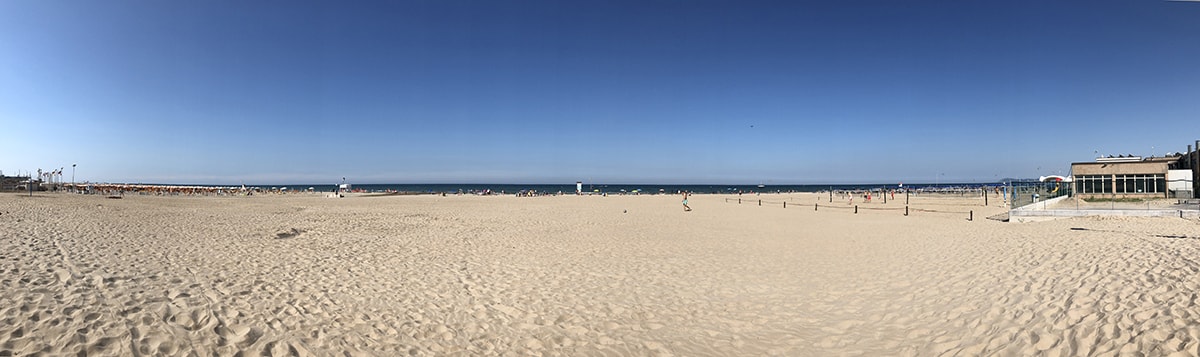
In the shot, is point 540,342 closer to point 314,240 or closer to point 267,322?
point 267,322

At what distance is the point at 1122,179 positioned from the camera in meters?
30.7

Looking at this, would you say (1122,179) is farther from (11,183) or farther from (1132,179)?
A: (11,183)

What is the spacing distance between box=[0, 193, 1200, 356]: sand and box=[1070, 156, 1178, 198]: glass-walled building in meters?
23.4

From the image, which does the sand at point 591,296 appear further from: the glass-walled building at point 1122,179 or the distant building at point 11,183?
the distant building at point 11,183

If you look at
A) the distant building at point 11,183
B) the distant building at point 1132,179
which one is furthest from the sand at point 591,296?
the distant building at point 11,183

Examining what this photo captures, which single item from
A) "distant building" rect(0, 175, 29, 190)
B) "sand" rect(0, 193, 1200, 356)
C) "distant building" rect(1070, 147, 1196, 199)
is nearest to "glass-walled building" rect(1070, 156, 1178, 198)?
"distant building" rect(1070, 147, 1196, 199)

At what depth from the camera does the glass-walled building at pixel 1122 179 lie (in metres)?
29.4

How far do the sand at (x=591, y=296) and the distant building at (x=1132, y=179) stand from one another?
23.4m

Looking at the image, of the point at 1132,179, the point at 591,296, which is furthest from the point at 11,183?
the point at 1132,179

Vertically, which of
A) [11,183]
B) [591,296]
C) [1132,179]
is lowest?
[591,296]

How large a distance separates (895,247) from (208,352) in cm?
1426

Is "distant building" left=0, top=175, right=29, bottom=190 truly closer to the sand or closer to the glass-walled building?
the sand

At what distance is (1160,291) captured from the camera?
6.46 metres

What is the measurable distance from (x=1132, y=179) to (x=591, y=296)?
40266 millimetres
